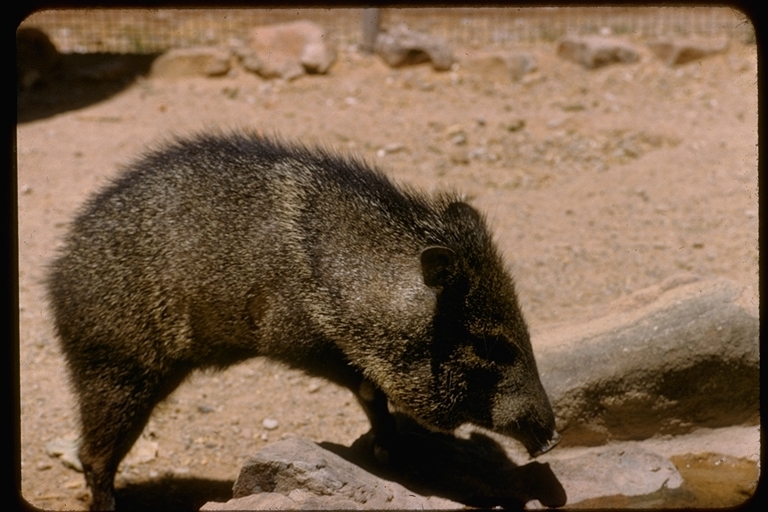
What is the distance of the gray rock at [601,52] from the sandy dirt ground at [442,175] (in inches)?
5.3

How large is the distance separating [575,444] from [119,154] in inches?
220

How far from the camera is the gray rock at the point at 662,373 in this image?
4707 millimetres

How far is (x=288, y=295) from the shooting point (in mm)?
4125

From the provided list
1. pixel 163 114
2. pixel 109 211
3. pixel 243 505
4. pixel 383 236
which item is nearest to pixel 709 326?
pixel 383 236

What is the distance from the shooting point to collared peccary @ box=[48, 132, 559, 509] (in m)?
4.04

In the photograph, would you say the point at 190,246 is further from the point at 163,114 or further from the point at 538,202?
the point at 163,114

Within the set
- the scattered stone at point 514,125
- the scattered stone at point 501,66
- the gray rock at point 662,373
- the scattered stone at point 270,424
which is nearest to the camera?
the gray rock at point 662,373

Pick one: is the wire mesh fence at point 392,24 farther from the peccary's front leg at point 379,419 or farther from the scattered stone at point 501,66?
the peccary's front leg at point 379,419

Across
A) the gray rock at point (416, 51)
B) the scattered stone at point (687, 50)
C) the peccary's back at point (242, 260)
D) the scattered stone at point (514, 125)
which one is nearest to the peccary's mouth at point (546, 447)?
the peccary's back at point (242, 260)

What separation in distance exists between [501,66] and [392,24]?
5.71ft

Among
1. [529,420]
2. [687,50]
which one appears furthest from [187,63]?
[529,420]

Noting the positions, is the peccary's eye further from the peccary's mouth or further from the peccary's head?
the peccary's mouth

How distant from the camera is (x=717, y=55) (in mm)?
10547

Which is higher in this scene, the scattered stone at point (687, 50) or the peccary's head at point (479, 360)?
the peccary's head at point (479, 360)
